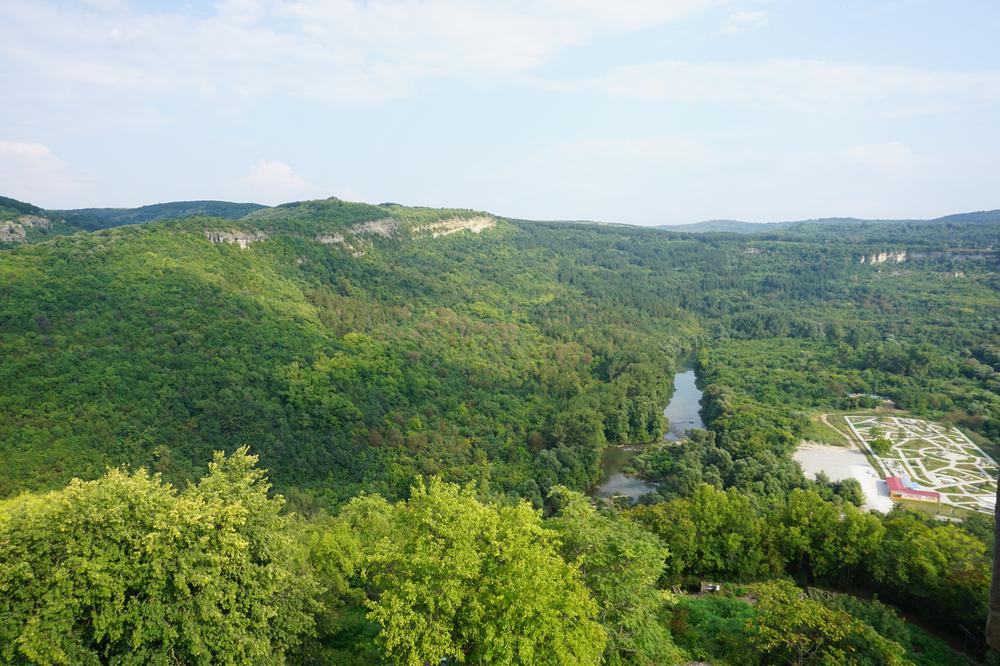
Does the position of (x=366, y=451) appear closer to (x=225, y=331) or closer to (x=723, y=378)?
(x=225, y=331)

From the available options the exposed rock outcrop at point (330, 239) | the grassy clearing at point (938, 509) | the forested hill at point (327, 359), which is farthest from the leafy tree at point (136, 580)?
the exposed rock outcrop at point (330, 239)

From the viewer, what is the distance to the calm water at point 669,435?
62.1 meters

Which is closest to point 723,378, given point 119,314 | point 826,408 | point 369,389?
point 826,408

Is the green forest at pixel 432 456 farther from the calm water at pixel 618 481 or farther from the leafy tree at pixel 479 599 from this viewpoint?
the calm water at pixel 618 481

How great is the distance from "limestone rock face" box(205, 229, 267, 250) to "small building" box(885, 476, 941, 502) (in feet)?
334

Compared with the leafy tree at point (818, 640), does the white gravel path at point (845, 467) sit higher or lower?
lower

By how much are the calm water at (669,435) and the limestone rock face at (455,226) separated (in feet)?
295

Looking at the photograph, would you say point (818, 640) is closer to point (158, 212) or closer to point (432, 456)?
point (432, 456)

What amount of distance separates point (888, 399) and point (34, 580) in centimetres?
10444

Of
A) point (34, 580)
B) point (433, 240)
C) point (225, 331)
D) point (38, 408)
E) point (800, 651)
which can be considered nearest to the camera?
point (34, 580)

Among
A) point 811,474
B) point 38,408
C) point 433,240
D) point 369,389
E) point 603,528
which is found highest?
point 433,240

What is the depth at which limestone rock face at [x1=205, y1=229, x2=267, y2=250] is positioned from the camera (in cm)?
8975

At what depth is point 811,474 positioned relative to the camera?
59.2 metres

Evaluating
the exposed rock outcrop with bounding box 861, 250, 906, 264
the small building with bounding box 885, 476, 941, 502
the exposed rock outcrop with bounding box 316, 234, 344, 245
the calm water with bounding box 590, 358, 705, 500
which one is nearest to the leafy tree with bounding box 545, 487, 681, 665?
the calm water with bounding box 590, 358, 705, 500
